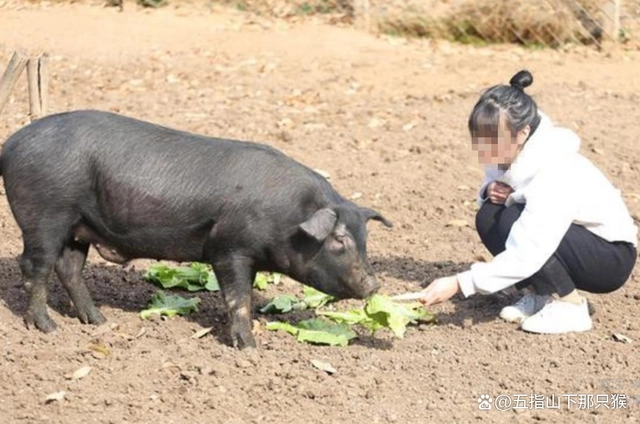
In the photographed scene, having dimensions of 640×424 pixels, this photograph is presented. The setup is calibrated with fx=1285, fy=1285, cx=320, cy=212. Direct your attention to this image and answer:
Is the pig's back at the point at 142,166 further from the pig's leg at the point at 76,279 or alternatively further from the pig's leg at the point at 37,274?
the pig's leg at the point at 76,279

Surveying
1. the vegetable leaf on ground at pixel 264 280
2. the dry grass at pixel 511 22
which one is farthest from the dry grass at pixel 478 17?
the vegetable leaf on ground at pixel 264 280

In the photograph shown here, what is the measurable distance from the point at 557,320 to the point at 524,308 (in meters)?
0.25

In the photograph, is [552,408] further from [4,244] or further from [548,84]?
[548,84]

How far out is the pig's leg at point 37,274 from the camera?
18.6ft

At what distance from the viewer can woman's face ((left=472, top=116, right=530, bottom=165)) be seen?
579cm

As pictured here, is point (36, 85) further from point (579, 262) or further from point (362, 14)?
point (362, 14)

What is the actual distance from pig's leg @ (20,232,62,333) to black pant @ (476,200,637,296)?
2.13 m

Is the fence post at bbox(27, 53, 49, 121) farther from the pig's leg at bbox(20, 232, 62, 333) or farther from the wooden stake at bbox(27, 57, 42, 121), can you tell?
the pig's leg at bbox(20, 232, 62, 333)

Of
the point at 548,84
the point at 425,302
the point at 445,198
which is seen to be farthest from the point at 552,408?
the point at 548,84

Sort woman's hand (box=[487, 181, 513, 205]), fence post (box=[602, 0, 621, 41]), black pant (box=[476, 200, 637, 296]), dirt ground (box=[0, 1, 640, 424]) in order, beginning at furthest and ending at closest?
fence post (box=[602, 0, 621, 41]) < woman's hand (box=[487, 181, 513, 205]) < black pant (box=[476, 200, 637, 296]) < dirt ground (box=[0, 1, 640, 424])

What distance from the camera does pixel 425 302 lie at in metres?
5.66

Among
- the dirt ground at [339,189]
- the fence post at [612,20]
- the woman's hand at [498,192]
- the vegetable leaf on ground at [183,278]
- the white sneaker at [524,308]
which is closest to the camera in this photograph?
the dirt ground at [339,189]

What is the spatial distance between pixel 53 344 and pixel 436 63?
24.0ft

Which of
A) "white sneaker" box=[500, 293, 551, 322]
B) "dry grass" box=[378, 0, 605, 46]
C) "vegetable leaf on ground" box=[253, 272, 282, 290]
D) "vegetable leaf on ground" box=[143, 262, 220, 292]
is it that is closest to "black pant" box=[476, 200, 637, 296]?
"white sneaker" box=[500, 293, 551, 322]
